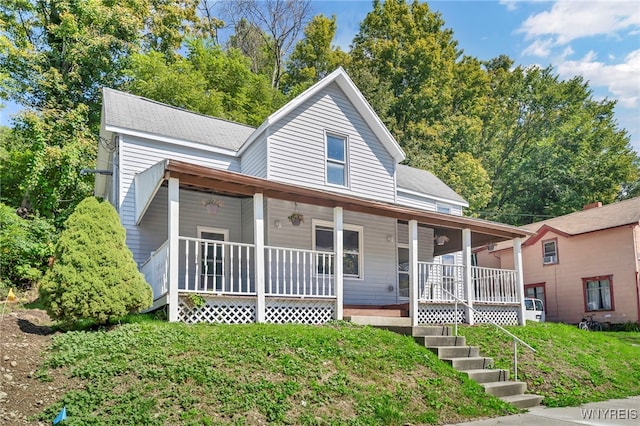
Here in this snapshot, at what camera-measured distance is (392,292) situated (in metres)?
14.7

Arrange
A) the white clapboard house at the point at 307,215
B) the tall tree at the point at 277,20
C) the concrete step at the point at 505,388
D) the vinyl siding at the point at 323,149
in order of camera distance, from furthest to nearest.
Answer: the tall tree at the point at 277,20 → the vinyl siding at the point at 323,149 → the white clapboard house at the point at 307,215 → the concrete step at the point at 505,388

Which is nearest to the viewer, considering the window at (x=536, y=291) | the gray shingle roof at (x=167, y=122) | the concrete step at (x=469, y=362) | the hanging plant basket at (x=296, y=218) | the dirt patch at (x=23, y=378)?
the dirt patch at (x=23, y=378)

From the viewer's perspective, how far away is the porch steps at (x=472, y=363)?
881 cm

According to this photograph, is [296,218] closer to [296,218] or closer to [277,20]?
[296,218]

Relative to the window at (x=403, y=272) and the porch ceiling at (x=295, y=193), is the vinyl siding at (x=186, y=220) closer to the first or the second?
the porch ceiling at (x=295, y=193)

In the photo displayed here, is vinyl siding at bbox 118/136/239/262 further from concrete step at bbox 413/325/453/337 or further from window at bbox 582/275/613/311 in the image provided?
window at bbox 582/275/613/311

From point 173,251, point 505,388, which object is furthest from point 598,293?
point 173,251

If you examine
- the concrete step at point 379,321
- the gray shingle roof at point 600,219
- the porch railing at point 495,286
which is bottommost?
the concrete step at point 379,321

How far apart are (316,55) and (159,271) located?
28886mm

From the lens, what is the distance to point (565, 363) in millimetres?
10734

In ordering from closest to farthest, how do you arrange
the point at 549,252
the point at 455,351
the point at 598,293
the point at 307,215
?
the point at 455,351
the point at 307,215
the point at 598,293
the point at 549,252

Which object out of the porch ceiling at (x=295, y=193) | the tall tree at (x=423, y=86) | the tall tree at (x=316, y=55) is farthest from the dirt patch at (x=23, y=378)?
the tall tree at (x=316, y=55)

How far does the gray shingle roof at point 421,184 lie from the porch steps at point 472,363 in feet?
27.0

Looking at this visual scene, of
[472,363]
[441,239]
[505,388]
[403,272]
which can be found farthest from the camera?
[441,239]
